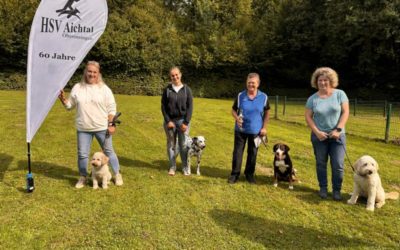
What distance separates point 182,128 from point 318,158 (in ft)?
8.06

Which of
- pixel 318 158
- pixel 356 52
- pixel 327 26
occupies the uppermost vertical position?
pixel 327 26

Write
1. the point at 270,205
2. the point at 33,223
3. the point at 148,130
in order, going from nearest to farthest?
the point at 33,223 < the point at 270,205 < the point at 148,130

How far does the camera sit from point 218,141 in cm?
1138

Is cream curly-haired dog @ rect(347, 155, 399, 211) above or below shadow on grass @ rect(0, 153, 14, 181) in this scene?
above

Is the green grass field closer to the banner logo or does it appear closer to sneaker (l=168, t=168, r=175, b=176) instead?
sneaker (l=168, t=168, r=175, b=176)

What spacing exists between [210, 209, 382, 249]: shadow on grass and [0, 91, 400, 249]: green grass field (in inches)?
0.5

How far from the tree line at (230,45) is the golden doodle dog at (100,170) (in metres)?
29.7

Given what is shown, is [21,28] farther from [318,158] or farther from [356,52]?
[318,158]

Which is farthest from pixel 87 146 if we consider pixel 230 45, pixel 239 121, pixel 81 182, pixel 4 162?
pixel 230 45

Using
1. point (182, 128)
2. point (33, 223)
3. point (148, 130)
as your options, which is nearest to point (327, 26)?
point (148, 130)

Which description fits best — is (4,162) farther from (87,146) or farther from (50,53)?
(50,53)

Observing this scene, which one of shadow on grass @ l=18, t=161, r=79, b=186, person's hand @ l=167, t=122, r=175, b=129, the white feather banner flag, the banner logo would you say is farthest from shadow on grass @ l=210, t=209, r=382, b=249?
the banner logo

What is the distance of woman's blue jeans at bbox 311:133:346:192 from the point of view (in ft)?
20.0

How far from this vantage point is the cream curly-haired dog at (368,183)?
5656 mm
